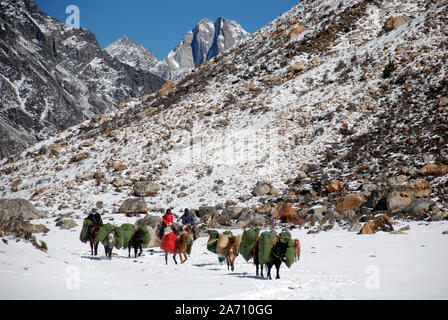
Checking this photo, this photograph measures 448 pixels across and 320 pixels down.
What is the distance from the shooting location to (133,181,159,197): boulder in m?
26.9

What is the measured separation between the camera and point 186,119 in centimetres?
3603

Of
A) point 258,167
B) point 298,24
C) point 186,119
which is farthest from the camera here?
point 298,24

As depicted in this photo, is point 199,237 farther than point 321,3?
No

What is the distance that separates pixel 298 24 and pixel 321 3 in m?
6.61

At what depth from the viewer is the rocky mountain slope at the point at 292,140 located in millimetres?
20641

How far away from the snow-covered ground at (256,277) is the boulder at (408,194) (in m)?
2.20

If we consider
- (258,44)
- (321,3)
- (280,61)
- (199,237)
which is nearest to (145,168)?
(199,237)

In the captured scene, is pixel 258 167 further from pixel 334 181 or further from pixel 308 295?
pixel 308 295

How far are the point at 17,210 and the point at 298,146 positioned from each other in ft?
70.0

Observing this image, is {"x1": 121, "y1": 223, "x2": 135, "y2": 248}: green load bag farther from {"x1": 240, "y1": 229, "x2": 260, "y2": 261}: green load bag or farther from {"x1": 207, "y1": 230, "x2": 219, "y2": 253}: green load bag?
{"x1": 240, "y1": 229, "x2": 260, "y2": 261}: green load bag

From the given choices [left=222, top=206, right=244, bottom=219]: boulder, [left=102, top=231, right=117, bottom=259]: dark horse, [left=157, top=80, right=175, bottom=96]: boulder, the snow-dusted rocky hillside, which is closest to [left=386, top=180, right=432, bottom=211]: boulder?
the snow-dusted rocky hillside

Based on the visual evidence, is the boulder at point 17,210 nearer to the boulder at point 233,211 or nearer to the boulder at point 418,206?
the boulder at point 233,211

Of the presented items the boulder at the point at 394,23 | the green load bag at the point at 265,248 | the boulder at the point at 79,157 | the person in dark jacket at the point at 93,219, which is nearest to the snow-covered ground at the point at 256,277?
the green load bag at the point at 265,248

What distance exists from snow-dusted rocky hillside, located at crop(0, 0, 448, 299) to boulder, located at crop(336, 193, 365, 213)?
0.23ft
